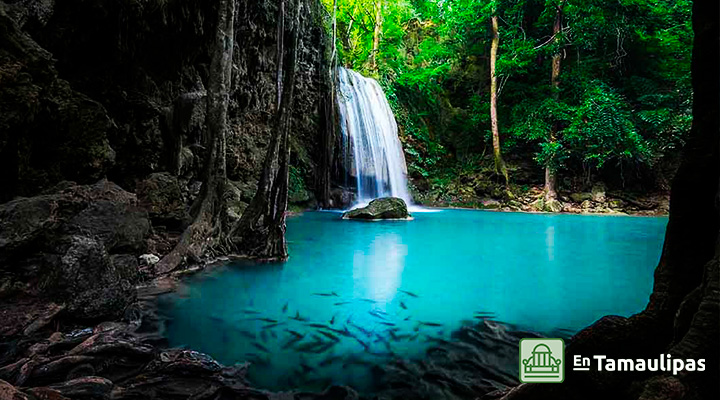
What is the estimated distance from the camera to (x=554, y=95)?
15.6 m

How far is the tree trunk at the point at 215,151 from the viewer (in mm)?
4766

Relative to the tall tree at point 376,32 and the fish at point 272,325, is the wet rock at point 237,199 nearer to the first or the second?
the fish at point 272,325

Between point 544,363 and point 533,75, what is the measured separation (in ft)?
62.2

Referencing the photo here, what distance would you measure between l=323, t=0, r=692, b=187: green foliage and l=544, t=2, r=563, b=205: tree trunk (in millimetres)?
143

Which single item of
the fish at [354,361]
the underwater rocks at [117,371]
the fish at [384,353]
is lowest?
the fish at [384,353]

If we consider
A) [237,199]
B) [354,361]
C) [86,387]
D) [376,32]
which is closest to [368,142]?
[376,32]

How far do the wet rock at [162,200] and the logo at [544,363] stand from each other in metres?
5.14

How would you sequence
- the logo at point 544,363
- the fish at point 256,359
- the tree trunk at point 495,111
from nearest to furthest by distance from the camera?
the logo at point 544,363, the fish at point 256,359, the tree trunk at point 495,111

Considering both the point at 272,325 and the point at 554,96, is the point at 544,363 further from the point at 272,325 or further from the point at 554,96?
the point at 554,96

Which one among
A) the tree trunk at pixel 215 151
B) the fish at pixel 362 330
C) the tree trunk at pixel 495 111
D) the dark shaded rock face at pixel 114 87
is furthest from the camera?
the tree trunk at pixel 495 111

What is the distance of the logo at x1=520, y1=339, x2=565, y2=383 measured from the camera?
1.34m

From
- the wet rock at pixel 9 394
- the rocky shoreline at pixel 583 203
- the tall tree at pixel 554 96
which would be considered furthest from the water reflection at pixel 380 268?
the tall tree at pixel 554 96

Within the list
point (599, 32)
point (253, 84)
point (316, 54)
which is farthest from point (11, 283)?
point (599, 32)

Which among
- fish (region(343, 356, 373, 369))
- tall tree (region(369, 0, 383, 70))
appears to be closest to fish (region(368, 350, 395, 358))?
fish (region(343, 356, 373, 369))
